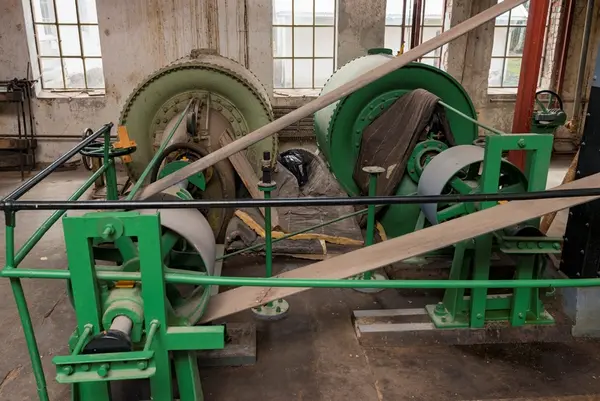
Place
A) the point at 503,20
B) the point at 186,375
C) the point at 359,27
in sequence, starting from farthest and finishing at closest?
the point at 503,20 < the point at 359,27 < the point at 186,375

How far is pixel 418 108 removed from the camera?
10.2ft

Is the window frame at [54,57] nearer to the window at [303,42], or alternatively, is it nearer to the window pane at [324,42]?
the window at [303,42]

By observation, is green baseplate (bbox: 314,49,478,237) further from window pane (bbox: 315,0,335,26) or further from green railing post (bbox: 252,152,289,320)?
window pane (bbox: 315,0,335,26)

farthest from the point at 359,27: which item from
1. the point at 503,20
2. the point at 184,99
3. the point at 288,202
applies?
the point at 288,202

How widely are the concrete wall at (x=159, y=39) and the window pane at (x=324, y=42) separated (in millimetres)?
469

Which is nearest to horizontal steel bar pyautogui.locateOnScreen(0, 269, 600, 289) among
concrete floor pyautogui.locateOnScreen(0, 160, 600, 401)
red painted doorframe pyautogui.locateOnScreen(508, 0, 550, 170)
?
concrete floor pyautogui.locateOnScreen(0, 160, 600, 401)

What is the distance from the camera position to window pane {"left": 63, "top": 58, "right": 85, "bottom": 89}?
627 cm

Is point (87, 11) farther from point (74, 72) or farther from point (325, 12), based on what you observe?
point (325, 12)

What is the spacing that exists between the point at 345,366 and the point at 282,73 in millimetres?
4991

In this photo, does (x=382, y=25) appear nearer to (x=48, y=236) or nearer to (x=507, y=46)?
(x=507, y=46)

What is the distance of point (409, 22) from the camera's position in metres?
6.32

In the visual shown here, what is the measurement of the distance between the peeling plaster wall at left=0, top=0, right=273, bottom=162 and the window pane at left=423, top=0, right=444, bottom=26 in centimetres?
214

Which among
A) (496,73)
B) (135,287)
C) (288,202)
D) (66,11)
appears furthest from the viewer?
(496,73)

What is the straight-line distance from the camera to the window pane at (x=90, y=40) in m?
6.12
